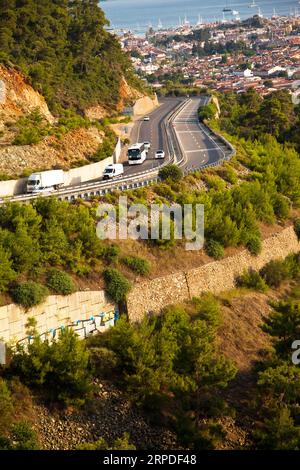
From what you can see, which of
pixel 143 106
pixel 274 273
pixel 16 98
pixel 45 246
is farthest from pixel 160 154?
pixel 143 106

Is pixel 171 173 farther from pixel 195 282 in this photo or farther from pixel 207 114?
pixel 207 114

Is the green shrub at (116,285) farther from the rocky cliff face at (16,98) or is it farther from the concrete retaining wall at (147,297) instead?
the rocky cliff face at (16,98)

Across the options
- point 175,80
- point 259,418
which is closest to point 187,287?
point 259,418

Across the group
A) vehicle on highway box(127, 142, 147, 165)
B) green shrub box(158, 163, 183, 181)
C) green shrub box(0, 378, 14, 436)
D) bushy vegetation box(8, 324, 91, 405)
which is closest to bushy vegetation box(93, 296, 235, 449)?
→ bushy vegetation box(8, 324, 91, 405)

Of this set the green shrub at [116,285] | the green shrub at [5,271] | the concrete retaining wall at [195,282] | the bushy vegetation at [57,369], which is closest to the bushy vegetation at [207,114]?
the concrete retaining wall at [195,282]

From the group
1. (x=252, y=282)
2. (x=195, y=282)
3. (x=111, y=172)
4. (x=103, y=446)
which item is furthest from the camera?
(x=111, y=172)

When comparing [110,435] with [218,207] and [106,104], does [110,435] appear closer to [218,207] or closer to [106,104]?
[218,207]
